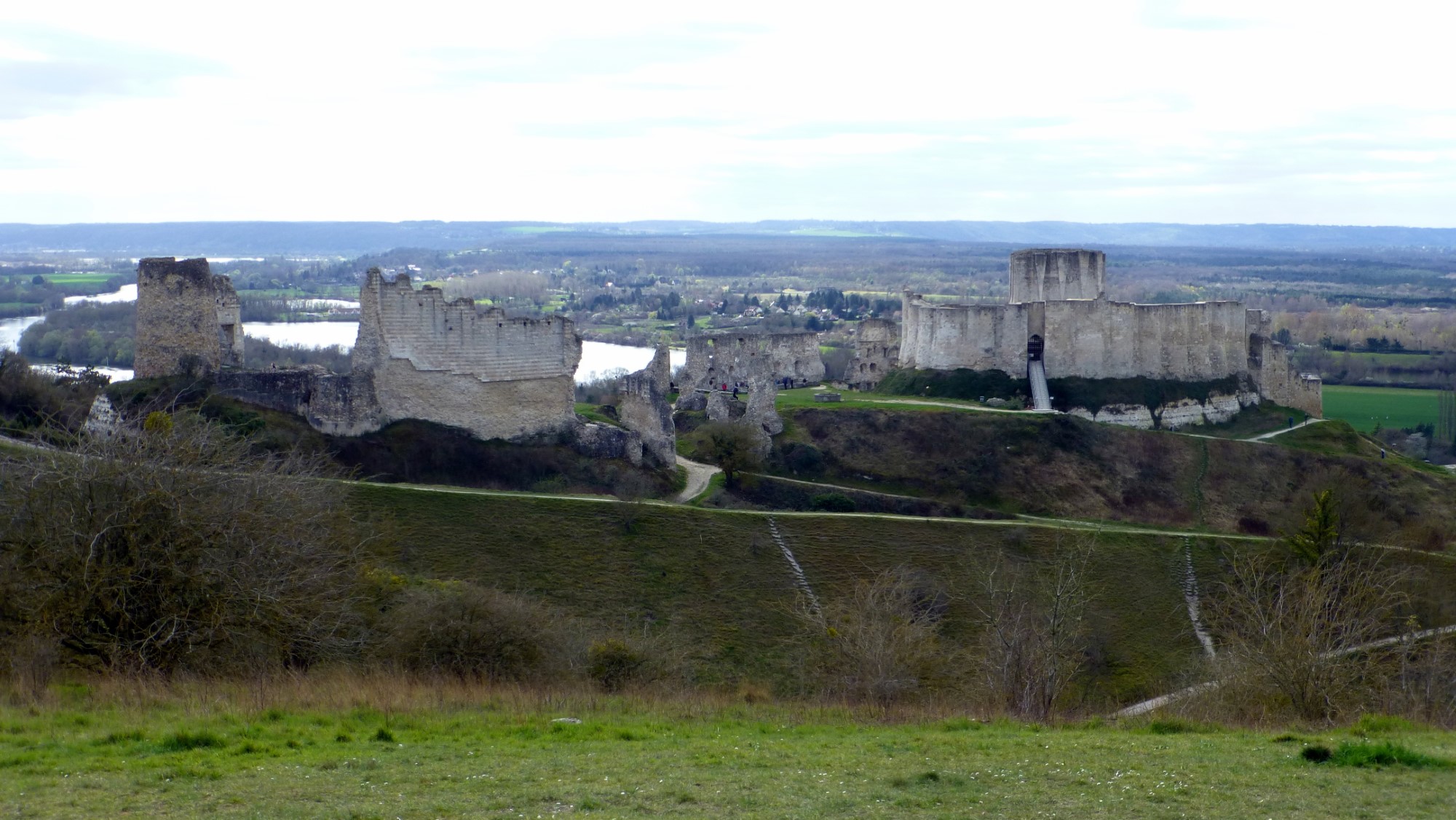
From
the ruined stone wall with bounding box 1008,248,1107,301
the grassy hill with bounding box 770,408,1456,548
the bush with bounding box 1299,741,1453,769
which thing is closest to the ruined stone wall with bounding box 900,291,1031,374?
the ruined stone wall with bounding box 1008,248,1107,301

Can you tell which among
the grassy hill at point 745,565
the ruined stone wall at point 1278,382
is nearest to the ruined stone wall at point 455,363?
the grassy hill at point 745,565

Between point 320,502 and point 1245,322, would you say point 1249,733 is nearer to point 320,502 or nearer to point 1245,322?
point 320,502

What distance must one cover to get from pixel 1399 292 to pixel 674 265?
286 ft

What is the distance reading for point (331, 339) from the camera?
76.8 metres

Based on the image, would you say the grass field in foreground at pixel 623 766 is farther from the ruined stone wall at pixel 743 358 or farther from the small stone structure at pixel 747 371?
the ruined stone wall at pixel 743 358

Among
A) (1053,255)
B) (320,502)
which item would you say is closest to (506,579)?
(320,502)

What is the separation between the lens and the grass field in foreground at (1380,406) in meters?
63.1

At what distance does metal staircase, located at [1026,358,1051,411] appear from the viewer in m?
48.4

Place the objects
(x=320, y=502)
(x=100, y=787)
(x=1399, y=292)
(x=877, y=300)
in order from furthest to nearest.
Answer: (x=1399, y=292), (x=877, y=300), (x=320, y=502), (x=100, y=787)

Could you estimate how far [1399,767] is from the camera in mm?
12383

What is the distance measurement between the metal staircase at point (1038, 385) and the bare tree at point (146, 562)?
1374 inches

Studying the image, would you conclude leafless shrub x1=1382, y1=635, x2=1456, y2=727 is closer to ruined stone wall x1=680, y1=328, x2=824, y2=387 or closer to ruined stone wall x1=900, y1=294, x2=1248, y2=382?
ruined stone wall x1=900, y1=294, x2=1248, y2=382

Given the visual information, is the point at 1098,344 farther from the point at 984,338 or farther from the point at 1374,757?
the point at 1374,757

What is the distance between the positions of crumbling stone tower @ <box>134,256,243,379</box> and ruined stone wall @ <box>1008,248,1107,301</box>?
31472 millimetres
